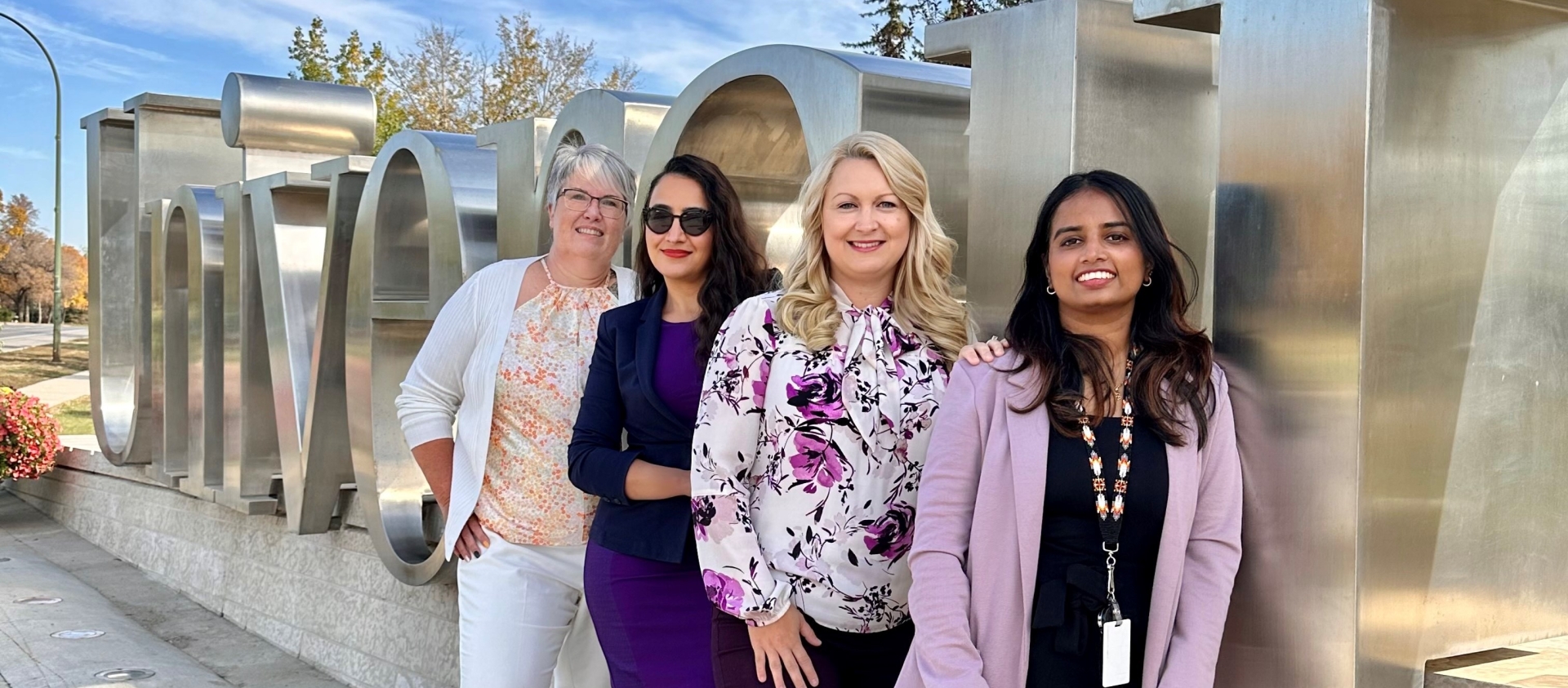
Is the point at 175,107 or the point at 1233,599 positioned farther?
the point at 175,107

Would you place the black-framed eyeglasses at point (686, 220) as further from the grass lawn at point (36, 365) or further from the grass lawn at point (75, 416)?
the grass lawn at point (36, 365)

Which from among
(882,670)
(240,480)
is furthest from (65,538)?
(882,670)

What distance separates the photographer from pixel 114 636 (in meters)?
7.34

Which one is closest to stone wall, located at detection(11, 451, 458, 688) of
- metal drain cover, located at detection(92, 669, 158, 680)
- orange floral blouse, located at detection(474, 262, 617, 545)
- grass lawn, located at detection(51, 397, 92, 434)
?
metal drain cover, located at detection(92, 669, 158, 680)

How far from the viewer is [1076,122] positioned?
288cm

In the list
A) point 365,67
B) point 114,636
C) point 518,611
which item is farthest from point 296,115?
point 365,67

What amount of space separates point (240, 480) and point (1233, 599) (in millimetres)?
6215

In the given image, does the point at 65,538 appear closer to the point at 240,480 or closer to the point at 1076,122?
Result: the point at 240,480

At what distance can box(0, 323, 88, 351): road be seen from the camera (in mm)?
29250

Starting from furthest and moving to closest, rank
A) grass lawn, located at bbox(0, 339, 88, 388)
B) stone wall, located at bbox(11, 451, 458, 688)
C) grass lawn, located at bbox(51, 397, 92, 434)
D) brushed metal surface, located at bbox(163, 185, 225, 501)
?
grass lawn, located at bbox(0, 339, 88, 388), grass lawn, located at bbox(51, 397, 92, 434), brushed metal surface, located at bbox(163, 185, 225, 501), stone wall, located at bbox(11, 451, 458, 688)

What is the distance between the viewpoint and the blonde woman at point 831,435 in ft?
8.20

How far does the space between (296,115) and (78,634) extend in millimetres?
3098

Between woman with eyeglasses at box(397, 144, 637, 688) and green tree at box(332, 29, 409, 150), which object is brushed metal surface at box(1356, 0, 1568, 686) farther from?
green tree at box(332, 29, 409, 150)

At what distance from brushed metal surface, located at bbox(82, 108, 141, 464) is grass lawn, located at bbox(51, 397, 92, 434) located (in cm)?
604
